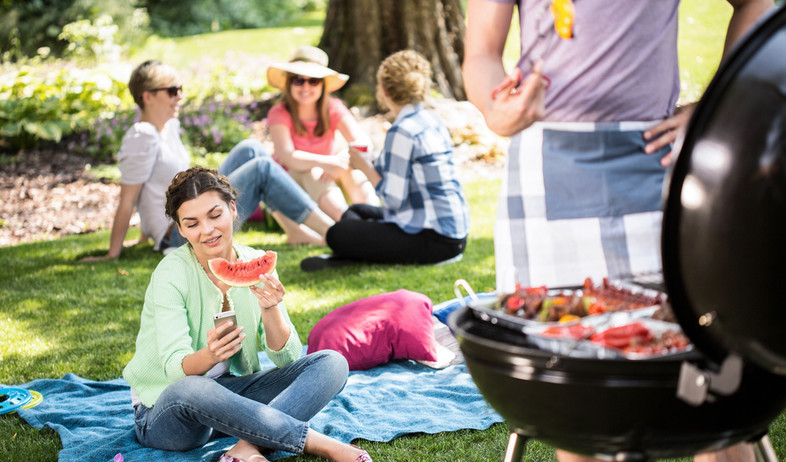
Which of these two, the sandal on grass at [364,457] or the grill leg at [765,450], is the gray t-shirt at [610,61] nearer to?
the grill leg at [765,450]

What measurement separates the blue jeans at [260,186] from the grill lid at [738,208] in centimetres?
550

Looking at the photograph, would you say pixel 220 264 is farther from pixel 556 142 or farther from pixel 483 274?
pixel 483 274

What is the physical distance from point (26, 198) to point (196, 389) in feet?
23.4

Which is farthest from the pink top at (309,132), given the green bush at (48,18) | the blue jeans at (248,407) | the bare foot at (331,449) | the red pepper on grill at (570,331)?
the green bush at (48,18)

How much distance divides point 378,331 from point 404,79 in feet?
7.80

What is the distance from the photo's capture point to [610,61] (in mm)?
2002

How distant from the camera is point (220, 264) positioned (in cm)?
330

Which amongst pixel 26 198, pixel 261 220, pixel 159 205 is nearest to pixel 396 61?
pixel 159 205

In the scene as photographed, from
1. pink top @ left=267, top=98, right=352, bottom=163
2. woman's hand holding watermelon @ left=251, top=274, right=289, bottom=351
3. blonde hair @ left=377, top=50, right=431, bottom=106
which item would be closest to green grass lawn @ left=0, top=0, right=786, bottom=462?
woman's hand holding watermelon @ left=251, top=274, right=289, bottom=351

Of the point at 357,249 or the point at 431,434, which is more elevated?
→ the point at 431,434

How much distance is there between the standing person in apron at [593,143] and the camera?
6.56ft

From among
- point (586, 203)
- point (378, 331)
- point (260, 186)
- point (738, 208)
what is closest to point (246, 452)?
point (378, 331)

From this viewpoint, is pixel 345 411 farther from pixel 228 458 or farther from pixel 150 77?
pixel 150 77

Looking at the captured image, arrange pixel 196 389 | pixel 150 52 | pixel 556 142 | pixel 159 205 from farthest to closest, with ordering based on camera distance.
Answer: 1. pixel 150 52
2. pixel 159 205
3. pixel 196 389
4. pixel 556 142
